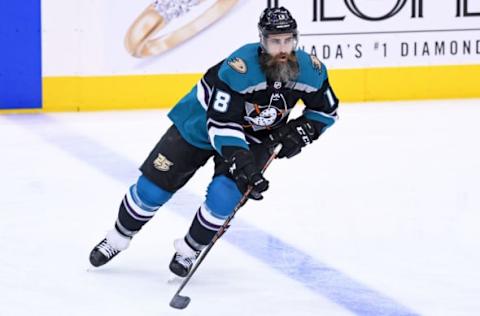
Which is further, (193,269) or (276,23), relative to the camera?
(193,269)

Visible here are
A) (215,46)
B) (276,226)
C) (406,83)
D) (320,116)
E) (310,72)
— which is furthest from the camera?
(406,83)

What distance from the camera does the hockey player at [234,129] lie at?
133 inches

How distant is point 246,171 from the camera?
11.0 feet

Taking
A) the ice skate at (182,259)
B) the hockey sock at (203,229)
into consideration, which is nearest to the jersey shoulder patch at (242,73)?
the hockey sock at (203,229)

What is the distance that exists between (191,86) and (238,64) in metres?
3.73

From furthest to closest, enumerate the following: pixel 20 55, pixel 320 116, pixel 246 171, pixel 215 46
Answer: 1. pixel 215 46
2. pixel 20 55
3. pixel 320 116
4. pixel 246 171

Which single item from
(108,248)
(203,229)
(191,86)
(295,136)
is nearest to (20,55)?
(191,86)

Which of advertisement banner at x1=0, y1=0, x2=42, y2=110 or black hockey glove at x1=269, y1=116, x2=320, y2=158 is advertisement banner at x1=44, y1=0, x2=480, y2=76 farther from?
black hockey glove at x1=269, y1=116, x2=320, y2=158

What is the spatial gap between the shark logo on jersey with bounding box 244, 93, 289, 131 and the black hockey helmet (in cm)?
20

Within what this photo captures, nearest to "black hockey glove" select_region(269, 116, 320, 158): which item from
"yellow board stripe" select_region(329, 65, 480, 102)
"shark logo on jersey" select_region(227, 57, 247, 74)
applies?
"shark logo on jersey" select_region(227, 57, 247, 74)

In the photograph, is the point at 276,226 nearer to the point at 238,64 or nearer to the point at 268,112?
the point at 268,112

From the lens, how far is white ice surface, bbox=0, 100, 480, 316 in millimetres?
3502

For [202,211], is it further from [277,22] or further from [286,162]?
[286,162]

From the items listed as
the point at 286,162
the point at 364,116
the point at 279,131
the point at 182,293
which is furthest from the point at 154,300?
the point at 364,116
